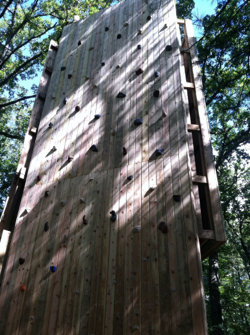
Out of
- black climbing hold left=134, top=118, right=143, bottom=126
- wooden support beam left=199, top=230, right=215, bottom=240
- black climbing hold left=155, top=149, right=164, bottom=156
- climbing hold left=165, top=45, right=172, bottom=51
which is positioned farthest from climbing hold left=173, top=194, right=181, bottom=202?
climbing hold left=165, top=45, right=172, bottom=51

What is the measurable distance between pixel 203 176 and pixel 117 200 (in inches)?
49.9

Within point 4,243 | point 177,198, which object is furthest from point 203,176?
point 4,243

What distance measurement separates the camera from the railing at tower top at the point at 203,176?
3658 millimetres

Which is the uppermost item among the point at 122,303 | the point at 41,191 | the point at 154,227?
the point at 41,191

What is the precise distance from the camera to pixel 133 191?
4117 millimetres

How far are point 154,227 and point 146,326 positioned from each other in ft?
3.69

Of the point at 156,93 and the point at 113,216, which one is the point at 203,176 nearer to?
the point at 113,216

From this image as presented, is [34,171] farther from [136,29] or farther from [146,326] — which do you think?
[136,29]

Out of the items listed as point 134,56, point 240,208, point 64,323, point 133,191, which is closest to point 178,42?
point 134,56

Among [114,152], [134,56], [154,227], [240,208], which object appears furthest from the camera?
[240,208]

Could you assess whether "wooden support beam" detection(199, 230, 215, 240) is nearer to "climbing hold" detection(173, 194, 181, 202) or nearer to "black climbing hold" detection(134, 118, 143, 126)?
"climbing hold" detection(173, 194, 181, 202)

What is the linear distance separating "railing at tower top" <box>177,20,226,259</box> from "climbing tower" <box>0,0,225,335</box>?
2 cm

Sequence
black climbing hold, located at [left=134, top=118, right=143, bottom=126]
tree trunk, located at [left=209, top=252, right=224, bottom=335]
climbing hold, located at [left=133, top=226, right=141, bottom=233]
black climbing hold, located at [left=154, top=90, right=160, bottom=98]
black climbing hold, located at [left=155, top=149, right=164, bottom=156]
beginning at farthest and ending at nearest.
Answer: tree trunk, located at [left=209, top=252, right=224, bottom=335], black climbing hold, located at [left=154, top=90, right=160, bottom=98], black climbing hold, located at [left=134, top=118, right=143, bottom=126], black climbing hold, located at [left=155, top=149, right=164, bottom=156], climbing hold, located at [left=133, top=226, right=141, bottom=233]

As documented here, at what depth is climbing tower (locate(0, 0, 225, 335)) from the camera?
336 centimetres
